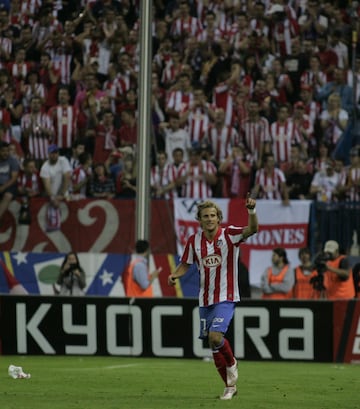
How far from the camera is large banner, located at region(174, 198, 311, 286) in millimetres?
20375

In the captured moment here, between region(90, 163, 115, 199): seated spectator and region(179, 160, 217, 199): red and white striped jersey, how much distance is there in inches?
48.0

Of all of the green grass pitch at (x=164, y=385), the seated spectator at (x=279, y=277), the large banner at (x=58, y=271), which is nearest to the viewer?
the green grass pitch at (x=164, y=385)

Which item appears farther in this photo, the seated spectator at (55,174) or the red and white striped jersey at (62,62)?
the red and white striped jersey at (62,62)

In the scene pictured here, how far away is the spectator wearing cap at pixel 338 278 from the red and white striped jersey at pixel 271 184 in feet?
7.36

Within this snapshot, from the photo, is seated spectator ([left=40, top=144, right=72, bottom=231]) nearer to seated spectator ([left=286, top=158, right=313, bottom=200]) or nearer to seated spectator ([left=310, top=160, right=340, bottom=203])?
seated spectator ([left=286, top=158, right=313, bottom=200])

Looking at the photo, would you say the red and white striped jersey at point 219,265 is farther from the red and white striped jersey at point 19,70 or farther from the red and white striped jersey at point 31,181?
the red and white striped jersey at point 19,70

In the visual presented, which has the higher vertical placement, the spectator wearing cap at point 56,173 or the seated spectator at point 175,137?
the seated spectator at point 175,137

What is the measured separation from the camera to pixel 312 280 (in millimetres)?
18797

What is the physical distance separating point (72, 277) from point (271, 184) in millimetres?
3732

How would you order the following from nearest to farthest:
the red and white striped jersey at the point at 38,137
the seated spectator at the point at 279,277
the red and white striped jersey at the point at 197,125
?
the seated spectator at the point at 279,277
the red and white striped jersey at the point at 197,125
the red and white striped jersey at the point at 38,137

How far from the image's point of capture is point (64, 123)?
74.3 ft

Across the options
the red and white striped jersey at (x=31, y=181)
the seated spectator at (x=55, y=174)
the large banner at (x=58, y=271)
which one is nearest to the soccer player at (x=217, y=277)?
the large banner at (x=58, y=271)

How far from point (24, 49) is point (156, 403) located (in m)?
14.5

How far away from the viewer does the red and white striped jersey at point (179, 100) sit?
2253 centimetres
